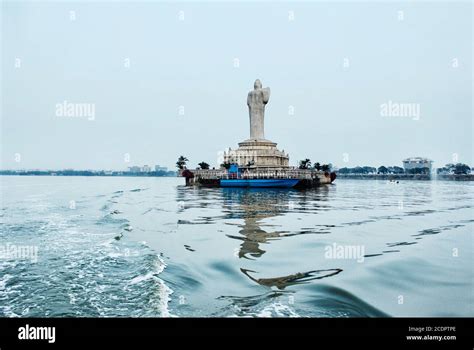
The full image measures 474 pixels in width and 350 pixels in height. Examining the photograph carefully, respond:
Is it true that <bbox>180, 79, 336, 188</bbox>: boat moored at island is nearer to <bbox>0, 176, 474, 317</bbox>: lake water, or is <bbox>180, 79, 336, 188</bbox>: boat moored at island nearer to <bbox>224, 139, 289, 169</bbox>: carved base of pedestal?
<bbox>224, 139, 289, 169</bbox>: carved base of pedestal

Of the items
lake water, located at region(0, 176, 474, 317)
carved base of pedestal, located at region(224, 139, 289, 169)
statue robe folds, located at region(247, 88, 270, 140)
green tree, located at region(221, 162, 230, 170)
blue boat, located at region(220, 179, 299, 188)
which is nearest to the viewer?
lake water, located at region(0, 176, 474, 317)

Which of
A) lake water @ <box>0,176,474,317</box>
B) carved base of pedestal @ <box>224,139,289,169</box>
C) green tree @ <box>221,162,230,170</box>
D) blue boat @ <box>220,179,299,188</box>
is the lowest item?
lake water @ <box>0,176,474,317</box>

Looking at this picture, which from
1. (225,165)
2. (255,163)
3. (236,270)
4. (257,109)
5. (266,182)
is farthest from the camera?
(225,165)

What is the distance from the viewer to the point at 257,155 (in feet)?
206

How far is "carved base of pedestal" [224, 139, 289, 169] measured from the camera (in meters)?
62.9

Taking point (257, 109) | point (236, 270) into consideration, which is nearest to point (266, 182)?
point (257, 109)

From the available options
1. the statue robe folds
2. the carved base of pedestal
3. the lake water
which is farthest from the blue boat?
the lake water

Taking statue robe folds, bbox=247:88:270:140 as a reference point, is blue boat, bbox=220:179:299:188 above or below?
below

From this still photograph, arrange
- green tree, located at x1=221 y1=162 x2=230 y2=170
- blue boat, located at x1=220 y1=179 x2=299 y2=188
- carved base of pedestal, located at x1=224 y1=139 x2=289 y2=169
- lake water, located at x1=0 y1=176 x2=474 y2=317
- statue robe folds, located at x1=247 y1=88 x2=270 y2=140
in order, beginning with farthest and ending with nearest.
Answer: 1. green tree, located at x1=221 y1=162 x2=230 y2=170
2. statue robe folds, located at x1=247 y1=88 x2=270 y2=140
3. carved base of pedestal, located at x1=224 y1=139 x2=289 y2=169
4. blue boat, located at x1=220 y1=179 x2=299 y2=188
5. lake water, located at x1=0 y1=176 x2=474 y2=317

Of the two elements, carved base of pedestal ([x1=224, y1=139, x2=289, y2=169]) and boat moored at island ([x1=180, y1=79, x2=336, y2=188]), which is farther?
carved base of pedestal ([x1=224, y1=139, x2=289, y2=169])

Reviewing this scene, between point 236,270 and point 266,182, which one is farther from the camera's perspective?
point 266,182

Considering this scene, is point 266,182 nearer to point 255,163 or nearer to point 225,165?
point 255,163

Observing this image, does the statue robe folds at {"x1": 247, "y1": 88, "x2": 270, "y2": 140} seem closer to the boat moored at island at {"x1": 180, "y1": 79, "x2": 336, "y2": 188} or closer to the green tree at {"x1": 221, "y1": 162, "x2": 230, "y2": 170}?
the boat moored at island at {"x1": 180, "y1": 79, "x2": 336, "y2": 188}
